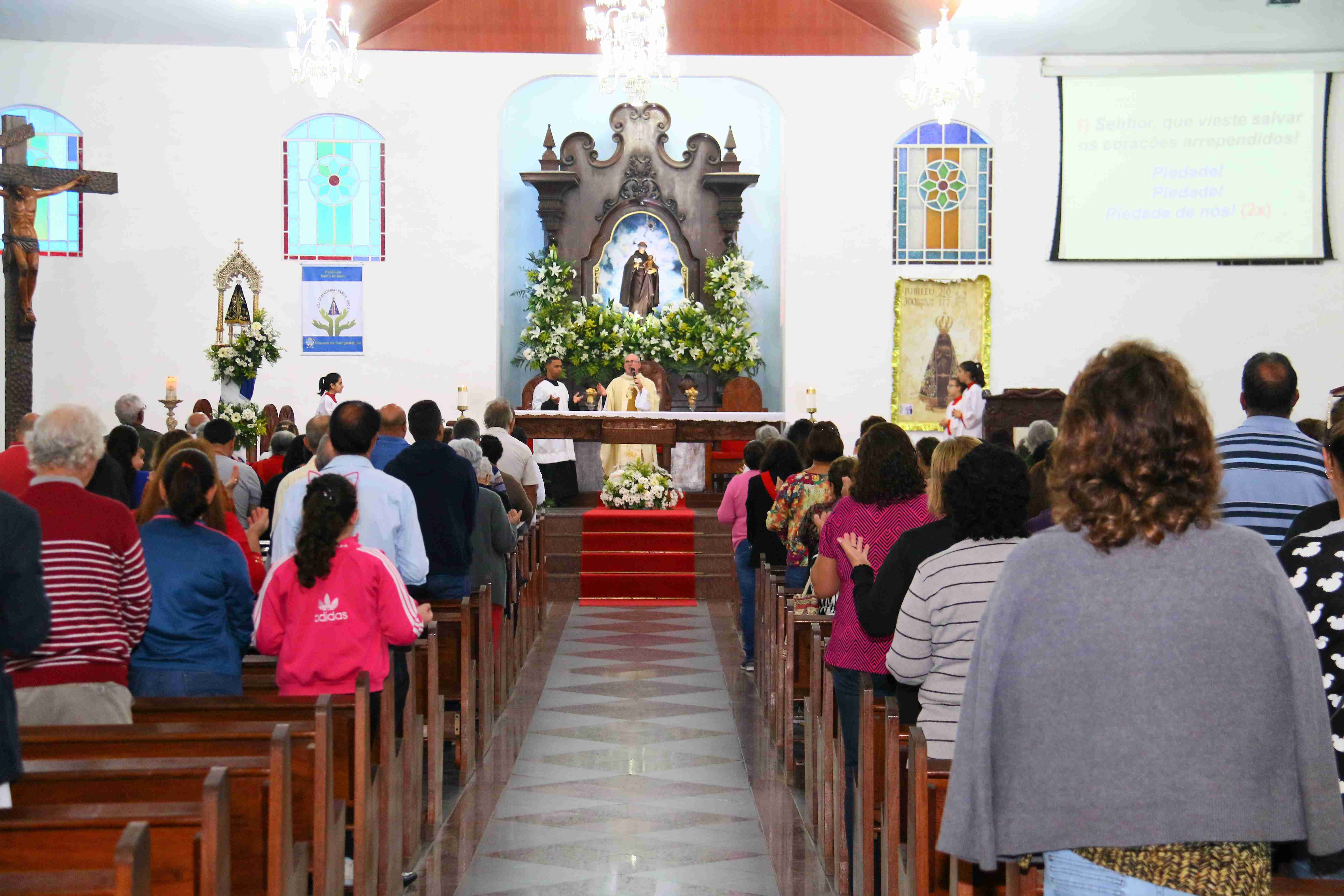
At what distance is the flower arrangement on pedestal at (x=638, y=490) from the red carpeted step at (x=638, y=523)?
0.20 metres

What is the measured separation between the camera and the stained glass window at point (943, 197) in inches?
578

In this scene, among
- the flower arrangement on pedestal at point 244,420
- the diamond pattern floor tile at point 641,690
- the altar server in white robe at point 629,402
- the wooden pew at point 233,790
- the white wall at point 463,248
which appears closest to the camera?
the wooden pew at point 233,790

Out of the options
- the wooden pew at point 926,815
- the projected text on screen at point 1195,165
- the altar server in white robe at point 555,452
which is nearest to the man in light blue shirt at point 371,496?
the wooden pew at point 926,815

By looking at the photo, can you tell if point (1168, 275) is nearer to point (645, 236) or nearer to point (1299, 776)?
point (645, 236)

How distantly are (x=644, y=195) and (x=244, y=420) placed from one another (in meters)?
6.13

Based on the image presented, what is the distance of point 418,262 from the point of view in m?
14.7

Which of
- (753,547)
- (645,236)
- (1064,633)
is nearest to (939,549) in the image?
(1064,633)

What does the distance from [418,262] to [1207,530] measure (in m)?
13.4

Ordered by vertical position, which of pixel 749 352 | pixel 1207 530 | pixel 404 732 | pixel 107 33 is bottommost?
pixel 404 732

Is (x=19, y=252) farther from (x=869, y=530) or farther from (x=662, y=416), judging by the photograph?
(x=869, y=530)

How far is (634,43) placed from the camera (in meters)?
10.1

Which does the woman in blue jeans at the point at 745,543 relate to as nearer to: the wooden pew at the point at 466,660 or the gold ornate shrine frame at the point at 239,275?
the wooden pew at the point at 466,660

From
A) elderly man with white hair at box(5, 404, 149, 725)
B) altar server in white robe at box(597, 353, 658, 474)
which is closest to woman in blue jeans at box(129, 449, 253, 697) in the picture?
elderly man with white hair at box(5, 404, 149, 725)

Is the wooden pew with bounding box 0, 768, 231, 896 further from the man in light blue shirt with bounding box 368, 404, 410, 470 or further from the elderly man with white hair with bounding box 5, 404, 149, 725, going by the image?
the man in light blue shirt with bounding box 368, 404, 410, 470
